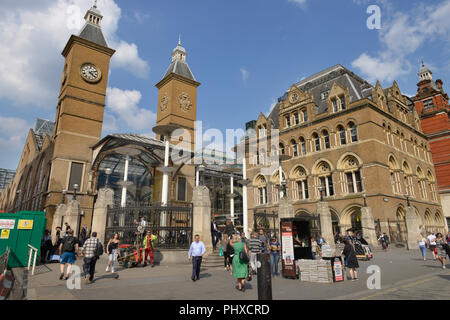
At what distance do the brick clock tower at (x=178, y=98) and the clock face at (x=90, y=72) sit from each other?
9290 mm

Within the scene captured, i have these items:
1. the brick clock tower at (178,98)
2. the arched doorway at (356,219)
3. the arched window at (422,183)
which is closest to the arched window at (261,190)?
the brick clock tower at (178,98)

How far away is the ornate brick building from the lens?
30.0m

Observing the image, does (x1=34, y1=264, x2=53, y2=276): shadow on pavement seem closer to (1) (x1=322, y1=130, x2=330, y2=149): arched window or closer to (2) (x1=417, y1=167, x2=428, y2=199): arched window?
(1) (x1=322, y1=130, x2=330, y2=149): arched window

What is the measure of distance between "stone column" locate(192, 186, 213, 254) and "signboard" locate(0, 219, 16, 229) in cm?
858

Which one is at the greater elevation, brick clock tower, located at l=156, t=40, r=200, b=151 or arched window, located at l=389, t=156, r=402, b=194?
brick clock tower, located at l=156, t=40, r=200, b=151

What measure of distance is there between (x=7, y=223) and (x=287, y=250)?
1280cm

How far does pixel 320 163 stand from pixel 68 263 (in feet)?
98.5

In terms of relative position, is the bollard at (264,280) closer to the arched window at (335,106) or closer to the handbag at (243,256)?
the handbag at (243,256)

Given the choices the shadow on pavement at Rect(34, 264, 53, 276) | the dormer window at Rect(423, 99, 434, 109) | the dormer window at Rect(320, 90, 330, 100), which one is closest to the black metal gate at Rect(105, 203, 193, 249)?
the shadow on pavement at Rect(34, 264, 53, 276)

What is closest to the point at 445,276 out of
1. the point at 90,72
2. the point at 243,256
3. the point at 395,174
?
the point at 243,256

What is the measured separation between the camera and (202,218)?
15.2 meters
